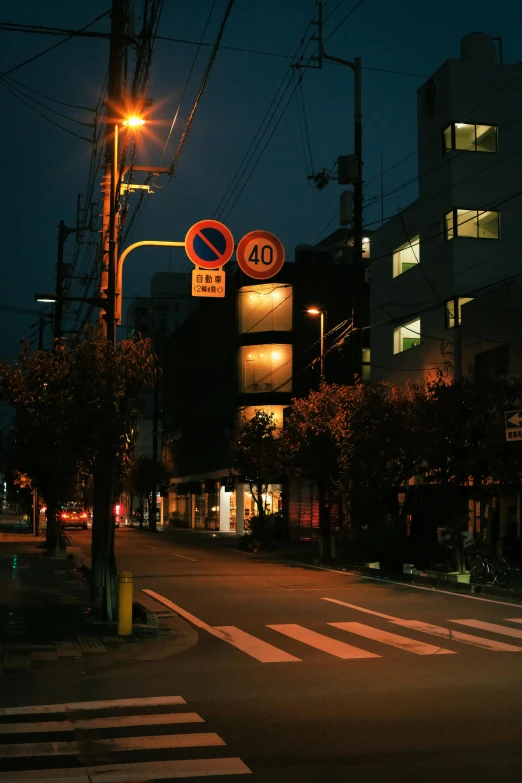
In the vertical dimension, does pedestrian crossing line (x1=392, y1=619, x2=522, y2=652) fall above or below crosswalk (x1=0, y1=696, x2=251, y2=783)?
below

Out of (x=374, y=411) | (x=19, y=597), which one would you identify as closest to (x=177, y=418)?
(x=374, y=411)

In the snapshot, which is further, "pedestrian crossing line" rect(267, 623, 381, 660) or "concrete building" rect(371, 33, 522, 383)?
"concrete building" rect(371, 33, 522, 383)

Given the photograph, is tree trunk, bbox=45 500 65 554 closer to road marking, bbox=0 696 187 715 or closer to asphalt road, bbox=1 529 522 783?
asphalt road, bbox=1 529 522 783

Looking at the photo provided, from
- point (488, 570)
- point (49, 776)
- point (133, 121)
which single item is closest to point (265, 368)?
point (488, 570)

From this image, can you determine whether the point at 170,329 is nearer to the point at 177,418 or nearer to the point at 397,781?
the point at 177,418

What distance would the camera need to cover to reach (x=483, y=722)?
861 cm

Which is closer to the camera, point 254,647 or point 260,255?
point 254,647

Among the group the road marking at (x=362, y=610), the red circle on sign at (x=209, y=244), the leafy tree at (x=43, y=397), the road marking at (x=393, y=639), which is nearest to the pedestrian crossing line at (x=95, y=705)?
the road marking at (x=393, y=639)

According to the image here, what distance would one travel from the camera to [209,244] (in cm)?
1673

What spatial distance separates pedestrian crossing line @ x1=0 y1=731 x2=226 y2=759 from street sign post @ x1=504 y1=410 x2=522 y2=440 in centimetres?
1273

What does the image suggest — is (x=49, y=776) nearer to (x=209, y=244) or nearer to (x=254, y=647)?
(x=254, y=647)

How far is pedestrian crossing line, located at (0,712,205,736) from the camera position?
8586mm

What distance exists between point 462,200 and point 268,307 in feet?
85.0

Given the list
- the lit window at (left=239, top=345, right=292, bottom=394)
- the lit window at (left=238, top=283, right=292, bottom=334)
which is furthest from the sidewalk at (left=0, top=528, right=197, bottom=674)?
the lit window at (left=238, top=283, right=292, bottom=334)
